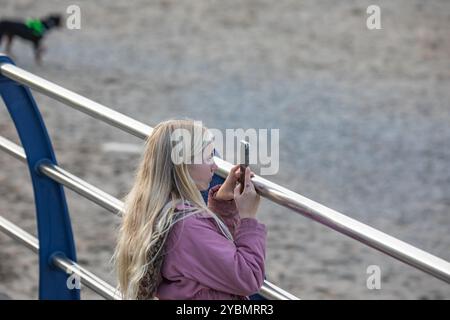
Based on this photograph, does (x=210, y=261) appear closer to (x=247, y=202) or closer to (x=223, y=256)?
(x=223, y=256)

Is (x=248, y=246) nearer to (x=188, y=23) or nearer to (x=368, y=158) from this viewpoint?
(x=368, y=158)

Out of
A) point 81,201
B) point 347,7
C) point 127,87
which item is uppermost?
point 347,7

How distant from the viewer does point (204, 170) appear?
8.63ft

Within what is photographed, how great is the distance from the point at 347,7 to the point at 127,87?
3.83 m

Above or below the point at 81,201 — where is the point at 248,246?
below

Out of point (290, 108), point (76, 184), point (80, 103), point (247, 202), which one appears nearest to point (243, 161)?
point (247, 202)

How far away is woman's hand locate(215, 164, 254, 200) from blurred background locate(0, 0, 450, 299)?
10.5 ft

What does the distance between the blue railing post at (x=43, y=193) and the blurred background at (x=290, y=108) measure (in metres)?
2.05

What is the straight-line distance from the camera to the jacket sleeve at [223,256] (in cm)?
251

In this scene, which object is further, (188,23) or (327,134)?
A: (188,23)

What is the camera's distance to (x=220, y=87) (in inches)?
412

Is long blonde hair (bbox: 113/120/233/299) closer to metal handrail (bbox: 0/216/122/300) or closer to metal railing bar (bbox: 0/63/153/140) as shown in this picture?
metal railing bar (bbox: 0/63/153/140)

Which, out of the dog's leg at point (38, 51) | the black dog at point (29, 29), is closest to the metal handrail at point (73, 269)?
the black dog at point (29, 29)

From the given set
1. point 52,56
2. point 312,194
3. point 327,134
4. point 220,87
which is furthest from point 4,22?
point 312,194
